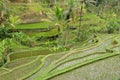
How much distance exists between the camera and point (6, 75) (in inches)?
444

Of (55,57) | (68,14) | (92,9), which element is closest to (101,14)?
(92,9)

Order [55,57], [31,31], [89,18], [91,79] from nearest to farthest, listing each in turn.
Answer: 1. [91,79]
2. [55,57]
3. [31,31]
4. [89,18]

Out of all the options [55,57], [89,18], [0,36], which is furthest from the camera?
[89,18]

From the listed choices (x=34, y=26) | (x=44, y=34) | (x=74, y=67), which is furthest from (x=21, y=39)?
(x=74, y=67)

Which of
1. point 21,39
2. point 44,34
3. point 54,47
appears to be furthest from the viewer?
point 44,34

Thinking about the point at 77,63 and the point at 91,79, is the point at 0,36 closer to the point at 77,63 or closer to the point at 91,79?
the point at 77,63

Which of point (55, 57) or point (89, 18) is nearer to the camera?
point (55, 57)

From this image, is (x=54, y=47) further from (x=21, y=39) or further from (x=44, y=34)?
(x=44, y=34)

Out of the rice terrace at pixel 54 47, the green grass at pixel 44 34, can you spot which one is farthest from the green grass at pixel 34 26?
the green grass at pixel 44 34

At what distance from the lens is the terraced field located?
10.7m

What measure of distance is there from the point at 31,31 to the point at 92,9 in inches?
640

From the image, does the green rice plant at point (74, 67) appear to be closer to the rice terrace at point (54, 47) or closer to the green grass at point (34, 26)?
the rice terrace at point (54, 47)

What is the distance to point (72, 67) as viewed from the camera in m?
11.5

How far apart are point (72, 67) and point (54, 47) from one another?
6.05 metres
